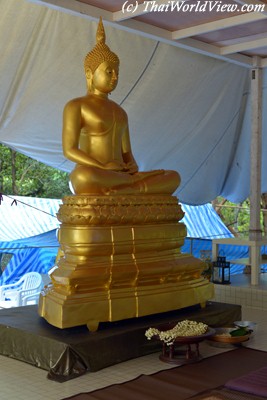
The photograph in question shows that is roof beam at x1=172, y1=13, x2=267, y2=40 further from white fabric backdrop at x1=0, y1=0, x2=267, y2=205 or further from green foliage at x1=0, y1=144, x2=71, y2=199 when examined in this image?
green foliage at x1=0, y1=144, x2=71, y2=199

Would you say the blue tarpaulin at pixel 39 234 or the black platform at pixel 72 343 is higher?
the blue tarpaulin at pixel 39 234

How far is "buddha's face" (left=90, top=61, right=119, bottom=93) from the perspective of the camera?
16.5 ft

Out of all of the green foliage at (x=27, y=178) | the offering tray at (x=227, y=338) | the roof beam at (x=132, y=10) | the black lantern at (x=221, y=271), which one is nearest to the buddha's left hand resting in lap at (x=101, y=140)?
the roof beam at (x=132, y=10)

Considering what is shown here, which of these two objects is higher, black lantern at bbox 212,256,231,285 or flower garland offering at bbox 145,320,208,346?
black lantern at bbox 212,256,231,285

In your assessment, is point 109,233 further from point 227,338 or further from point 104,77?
point 104,77

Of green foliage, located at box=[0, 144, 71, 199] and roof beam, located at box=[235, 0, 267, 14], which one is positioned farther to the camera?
green foliage, located at box=[0, 144, 71, 199]

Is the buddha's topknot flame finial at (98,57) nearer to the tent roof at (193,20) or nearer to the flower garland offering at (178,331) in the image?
the tent roof at (193,20)

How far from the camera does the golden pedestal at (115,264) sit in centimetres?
443

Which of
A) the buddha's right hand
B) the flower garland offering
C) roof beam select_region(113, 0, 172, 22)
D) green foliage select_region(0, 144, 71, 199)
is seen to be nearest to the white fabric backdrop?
roof beam select_region(113, 0, 172, 22)

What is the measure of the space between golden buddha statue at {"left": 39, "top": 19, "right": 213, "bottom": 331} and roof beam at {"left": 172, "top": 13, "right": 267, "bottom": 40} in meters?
1.45

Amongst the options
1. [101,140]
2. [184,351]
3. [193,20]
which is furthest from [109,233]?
[193,20]

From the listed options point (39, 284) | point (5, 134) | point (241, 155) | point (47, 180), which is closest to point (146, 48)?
point (5, 134)

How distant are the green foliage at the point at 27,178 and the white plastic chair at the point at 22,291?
24.2 feet

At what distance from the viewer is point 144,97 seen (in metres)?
7.17
